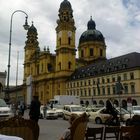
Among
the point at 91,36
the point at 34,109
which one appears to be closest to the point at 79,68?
the point at 91,36

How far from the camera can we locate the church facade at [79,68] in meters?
A: 77.2

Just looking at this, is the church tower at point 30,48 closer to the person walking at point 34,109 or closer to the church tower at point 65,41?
the church tower at point 65,41

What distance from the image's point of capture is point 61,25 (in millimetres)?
98562

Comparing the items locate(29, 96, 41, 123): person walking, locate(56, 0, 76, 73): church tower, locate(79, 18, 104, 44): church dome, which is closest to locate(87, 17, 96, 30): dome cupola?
locate(79, 18, 104, 44): church dome

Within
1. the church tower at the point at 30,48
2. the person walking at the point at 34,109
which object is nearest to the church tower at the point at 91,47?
the church tower at the point at 30,48

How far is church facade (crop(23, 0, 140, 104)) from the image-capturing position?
7719 centimetres

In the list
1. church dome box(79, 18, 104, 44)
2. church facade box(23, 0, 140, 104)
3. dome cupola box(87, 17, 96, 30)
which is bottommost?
church facade box(23, 0, 140, 104)

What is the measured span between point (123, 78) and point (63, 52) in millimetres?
25821

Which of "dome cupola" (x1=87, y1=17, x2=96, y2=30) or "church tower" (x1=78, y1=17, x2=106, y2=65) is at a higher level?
"dome cupola" (x1=87, y1=17, x2=96, y2=30)

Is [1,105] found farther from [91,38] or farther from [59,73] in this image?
[91,38]

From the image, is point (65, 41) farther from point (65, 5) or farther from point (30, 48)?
point (30, 48)

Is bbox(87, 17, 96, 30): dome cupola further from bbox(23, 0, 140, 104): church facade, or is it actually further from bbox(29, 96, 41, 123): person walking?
bbox(29, 96, 41, 123): person walking

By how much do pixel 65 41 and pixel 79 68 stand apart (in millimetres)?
10399

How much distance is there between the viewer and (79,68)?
102500 millimetres
